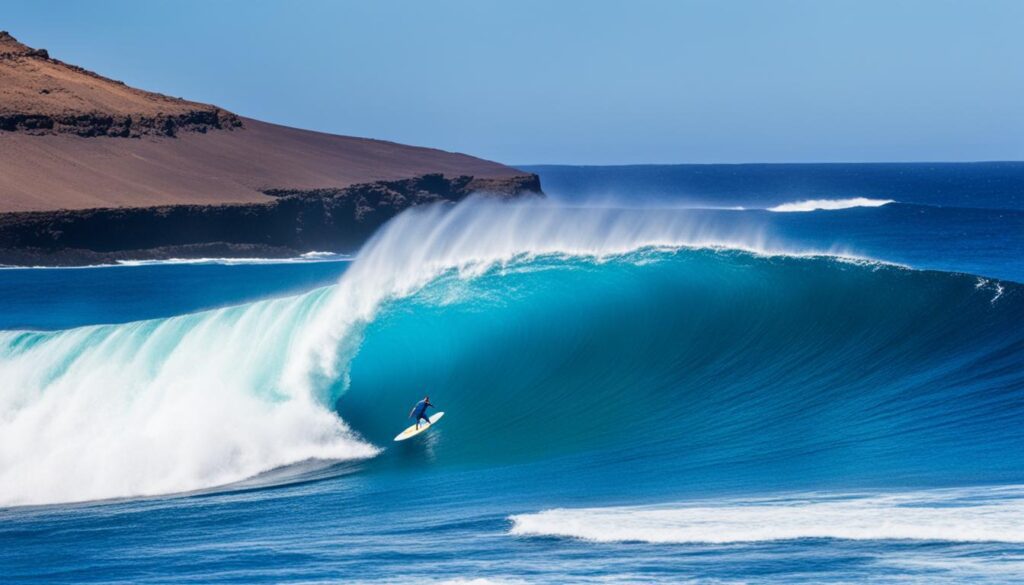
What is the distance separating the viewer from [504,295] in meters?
16.4

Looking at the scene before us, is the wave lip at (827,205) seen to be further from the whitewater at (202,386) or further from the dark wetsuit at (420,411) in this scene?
the dark wetsuit at (420,411)

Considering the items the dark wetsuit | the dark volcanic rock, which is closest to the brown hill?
the dark volcanic rock

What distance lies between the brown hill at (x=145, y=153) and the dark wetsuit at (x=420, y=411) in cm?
3681

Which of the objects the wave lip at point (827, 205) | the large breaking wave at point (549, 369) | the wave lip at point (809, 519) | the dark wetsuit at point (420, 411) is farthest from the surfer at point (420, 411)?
the wave lip at point (827, 205)

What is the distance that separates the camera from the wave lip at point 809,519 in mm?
8844

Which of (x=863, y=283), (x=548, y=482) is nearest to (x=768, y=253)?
(x=863, y=283)

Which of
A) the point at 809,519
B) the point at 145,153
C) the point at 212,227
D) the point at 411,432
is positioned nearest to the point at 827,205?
the point at 145,153

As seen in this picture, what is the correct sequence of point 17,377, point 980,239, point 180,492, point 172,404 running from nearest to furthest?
point 180,492 < point 172,404 < point 17,377 < point 980,239

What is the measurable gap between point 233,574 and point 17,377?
7181mm

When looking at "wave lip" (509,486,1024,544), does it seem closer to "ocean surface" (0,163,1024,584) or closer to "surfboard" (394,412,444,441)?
"ocean surface" (0,163,1024,584)

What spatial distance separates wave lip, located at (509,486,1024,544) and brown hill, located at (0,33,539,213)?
41135 mm

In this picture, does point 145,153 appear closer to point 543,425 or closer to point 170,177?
point 170,177

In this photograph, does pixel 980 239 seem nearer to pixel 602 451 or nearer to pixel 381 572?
pixel 602 451

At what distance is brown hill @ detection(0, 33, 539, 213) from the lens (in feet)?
172
